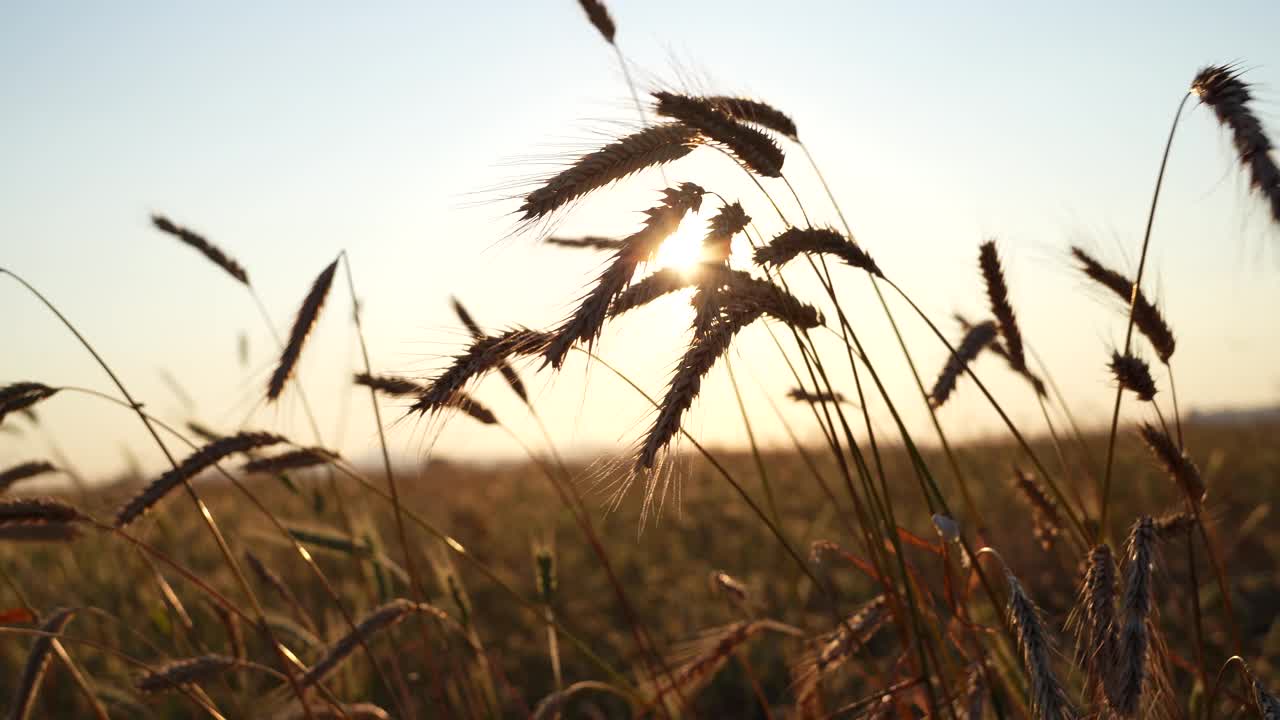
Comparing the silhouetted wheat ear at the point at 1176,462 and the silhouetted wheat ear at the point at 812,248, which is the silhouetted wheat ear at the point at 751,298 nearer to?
the silhouetted wheat ear at the point at 812,248

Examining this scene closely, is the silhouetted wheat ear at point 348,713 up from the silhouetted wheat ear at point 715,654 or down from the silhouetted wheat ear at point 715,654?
down

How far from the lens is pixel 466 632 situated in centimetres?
278

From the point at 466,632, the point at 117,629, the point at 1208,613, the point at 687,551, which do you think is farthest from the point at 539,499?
the point at 466,632

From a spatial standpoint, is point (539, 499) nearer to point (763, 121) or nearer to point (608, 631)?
point (608, 631)

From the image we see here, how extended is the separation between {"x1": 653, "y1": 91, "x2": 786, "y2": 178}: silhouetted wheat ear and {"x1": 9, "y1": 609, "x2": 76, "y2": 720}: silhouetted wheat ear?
194cm

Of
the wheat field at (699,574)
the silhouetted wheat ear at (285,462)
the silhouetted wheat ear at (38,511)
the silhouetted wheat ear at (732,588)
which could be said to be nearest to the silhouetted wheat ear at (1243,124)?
the wheat field at (699,574)

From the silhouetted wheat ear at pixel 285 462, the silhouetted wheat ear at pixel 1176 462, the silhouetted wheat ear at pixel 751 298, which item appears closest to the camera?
the silhouetted wheat ear at pixel 751 298

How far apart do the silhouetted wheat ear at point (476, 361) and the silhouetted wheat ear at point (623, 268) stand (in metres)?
0.16

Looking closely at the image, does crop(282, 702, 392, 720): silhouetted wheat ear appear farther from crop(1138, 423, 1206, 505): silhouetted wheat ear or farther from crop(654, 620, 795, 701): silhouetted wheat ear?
crop(1138, 423, 1206, 505): silhouetted wheat ear

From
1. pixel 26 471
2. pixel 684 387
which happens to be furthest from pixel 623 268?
pixel 26 471

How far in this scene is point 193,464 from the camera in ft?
8.06

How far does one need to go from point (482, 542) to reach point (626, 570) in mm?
1546

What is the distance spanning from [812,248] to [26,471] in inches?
114

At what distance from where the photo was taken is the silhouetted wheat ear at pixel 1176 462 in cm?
200
